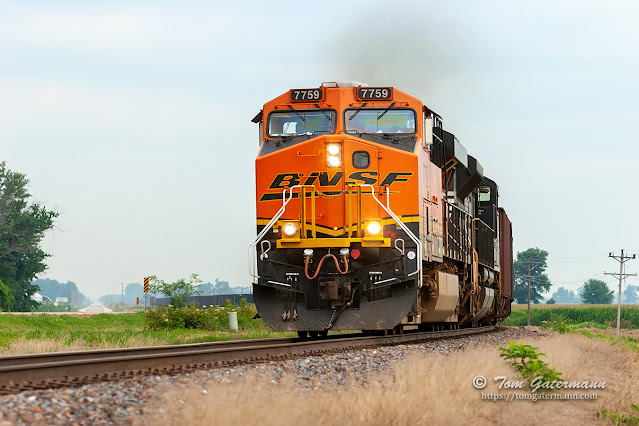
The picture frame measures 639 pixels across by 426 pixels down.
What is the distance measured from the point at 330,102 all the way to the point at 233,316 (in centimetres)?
1054

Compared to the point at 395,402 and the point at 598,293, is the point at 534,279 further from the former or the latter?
the point at 395,402

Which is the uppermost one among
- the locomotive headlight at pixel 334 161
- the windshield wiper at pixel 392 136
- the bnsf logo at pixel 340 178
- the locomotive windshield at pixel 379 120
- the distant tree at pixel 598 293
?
the locomotive windshield at pixel 379 120

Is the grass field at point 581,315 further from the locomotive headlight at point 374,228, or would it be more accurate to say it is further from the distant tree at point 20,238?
the locomotive headlight at point 374,228

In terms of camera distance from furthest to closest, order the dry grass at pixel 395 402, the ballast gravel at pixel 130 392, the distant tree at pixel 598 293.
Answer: the distant tree at pixel 598 293, the dry grass at pixel 395 402, the ballast gravel at pixel 130 392

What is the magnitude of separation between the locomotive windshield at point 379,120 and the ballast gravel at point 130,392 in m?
5.33

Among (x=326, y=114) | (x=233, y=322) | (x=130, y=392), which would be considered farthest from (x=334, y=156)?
(x=233, y=322)

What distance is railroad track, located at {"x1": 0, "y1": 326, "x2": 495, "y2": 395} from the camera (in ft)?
23.0

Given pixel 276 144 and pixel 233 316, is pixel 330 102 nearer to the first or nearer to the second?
pixel 276 144

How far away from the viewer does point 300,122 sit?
1427 centimetres

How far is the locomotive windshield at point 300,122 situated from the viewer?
14055 millimetres

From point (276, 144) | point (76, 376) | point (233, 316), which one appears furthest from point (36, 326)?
point (76, 376)

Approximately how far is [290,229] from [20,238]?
53.2 m

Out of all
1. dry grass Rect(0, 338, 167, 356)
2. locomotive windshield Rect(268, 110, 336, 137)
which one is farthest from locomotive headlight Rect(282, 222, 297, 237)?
dry grass Rect(0, 338, 167, 356)

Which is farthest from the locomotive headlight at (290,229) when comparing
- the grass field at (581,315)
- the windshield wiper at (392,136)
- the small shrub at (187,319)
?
the grass field at (581,315)
